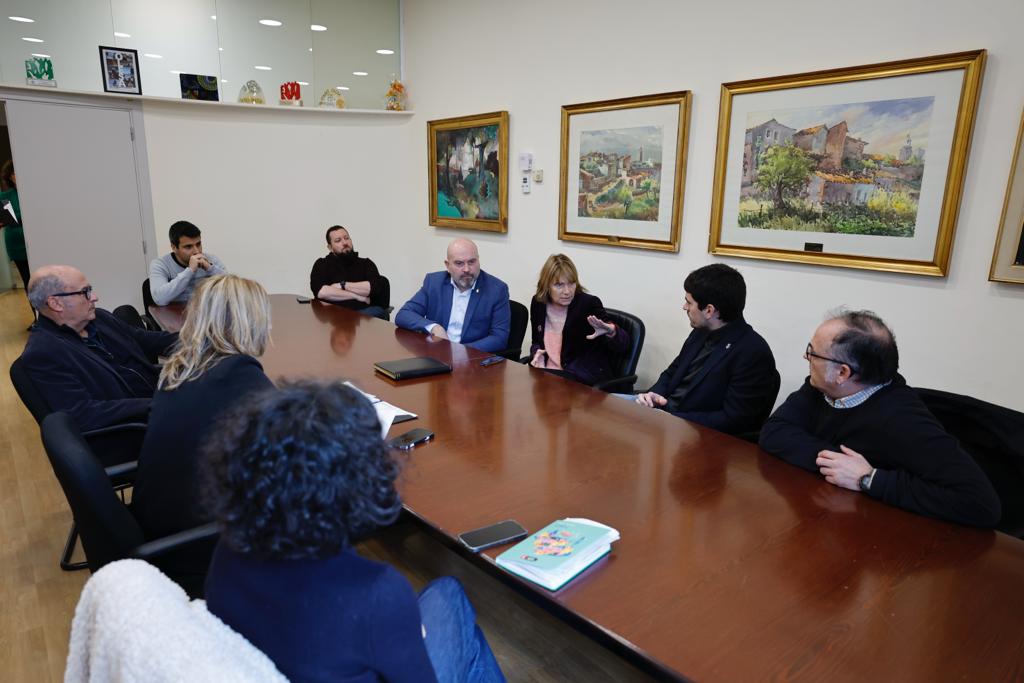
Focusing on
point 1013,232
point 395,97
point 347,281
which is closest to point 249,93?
point 395,97

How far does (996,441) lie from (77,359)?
3.06 meters

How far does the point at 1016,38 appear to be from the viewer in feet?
7.85

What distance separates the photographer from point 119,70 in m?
4.69

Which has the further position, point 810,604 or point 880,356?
point 880,356

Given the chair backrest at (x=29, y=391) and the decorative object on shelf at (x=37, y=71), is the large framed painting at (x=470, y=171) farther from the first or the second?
the chair backrest at (x=29, y=391)

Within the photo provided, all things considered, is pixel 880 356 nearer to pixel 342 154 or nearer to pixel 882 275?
pixel 882 275

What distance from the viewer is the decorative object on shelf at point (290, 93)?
5355mm

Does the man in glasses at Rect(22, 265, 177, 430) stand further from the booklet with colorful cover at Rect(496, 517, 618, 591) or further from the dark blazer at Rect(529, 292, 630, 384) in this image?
the dark blazer at Rect(529, 292, 630, 384)

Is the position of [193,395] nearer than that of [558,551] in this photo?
No

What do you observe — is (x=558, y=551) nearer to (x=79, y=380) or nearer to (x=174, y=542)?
(x=174, y=542)

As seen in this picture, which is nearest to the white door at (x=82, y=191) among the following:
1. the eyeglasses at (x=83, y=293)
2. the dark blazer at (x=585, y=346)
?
the eyeglasses at (x=83, y=293)

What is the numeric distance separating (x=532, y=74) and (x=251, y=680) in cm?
443

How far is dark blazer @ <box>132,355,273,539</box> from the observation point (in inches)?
62.4

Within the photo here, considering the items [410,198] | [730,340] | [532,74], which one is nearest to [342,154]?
[410,198]
